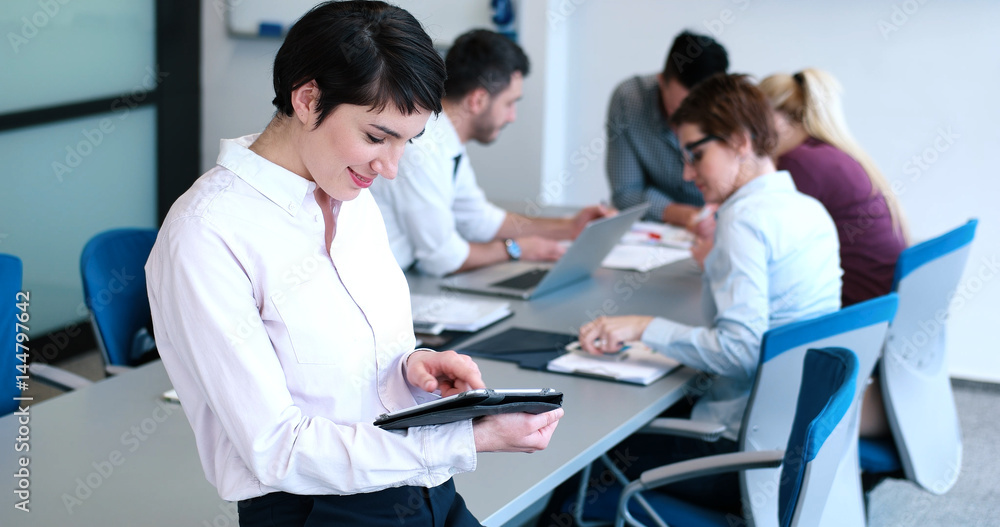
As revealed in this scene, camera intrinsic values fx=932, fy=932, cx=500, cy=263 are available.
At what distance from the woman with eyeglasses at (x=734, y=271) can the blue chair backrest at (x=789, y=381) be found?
11 centimetres

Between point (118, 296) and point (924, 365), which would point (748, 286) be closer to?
point (924, 365)

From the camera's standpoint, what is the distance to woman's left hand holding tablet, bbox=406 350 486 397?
4.44 feet

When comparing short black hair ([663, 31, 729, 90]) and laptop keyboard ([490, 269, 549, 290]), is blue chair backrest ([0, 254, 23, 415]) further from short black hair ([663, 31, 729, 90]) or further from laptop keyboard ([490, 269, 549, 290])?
short black hair ([663, 31, 729, 90])

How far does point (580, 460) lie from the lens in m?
1.82

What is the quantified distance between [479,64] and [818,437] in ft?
6.76

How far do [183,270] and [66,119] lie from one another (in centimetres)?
387

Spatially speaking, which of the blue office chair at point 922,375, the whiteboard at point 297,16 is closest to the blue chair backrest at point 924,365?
the blue office chair at point 922,375

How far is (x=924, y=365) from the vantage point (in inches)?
107

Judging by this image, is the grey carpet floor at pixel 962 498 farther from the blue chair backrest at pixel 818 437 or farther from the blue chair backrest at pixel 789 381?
the blue chair backrest at pixel 818 437

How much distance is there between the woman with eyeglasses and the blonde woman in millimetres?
655
